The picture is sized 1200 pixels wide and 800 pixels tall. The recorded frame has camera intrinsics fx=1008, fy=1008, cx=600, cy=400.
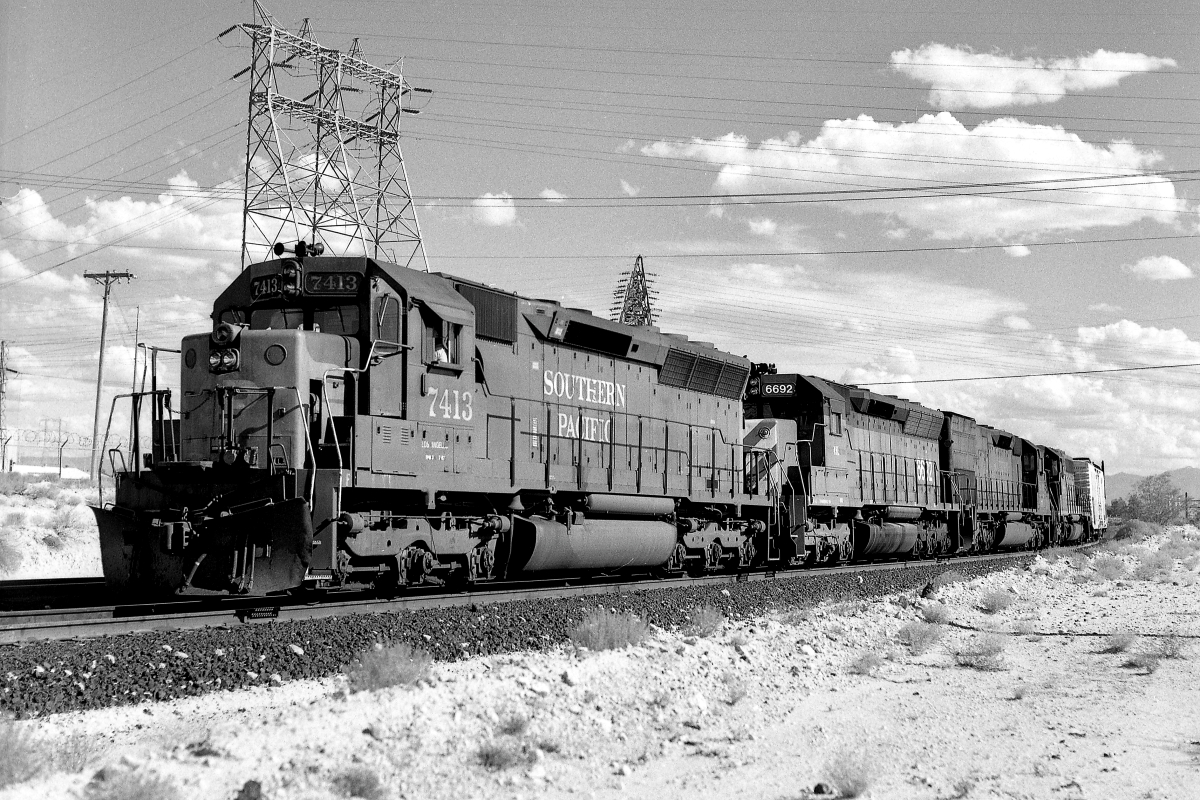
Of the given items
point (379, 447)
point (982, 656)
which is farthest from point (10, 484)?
point (982, 656)

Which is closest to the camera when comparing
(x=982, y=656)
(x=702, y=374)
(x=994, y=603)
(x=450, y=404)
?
(x=982, y=656)

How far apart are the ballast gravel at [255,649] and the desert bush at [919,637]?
1944 mm

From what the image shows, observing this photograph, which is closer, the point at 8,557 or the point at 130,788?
the point at 130,788

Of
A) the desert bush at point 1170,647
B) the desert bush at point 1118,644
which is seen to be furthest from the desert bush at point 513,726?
the desert bush at point 1118,644

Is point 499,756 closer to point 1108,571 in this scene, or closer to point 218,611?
point 218,611

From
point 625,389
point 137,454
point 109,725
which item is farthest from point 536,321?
point 109,725

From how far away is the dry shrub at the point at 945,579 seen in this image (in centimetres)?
1684

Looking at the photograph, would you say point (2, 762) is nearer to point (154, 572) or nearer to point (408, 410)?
point (154, 572)

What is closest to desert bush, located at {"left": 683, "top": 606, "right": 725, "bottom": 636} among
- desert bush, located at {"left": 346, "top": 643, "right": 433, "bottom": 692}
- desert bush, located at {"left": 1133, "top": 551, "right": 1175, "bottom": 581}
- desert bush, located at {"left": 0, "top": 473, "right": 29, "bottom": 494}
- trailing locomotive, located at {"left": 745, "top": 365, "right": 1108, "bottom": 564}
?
desert bush, located at {"left": 346, "top": 643, "right": 433, "bottom": 692}

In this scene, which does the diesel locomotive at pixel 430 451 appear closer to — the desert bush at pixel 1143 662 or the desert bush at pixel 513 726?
the desert bush at pixel 513 726

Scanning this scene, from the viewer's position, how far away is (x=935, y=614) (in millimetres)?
13281

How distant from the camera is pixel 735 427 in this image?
17.4m

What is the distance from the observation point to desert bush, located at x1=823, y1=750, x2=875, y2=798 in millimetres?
5598

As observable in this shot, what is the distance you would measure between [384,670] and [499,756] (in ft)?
4.72
